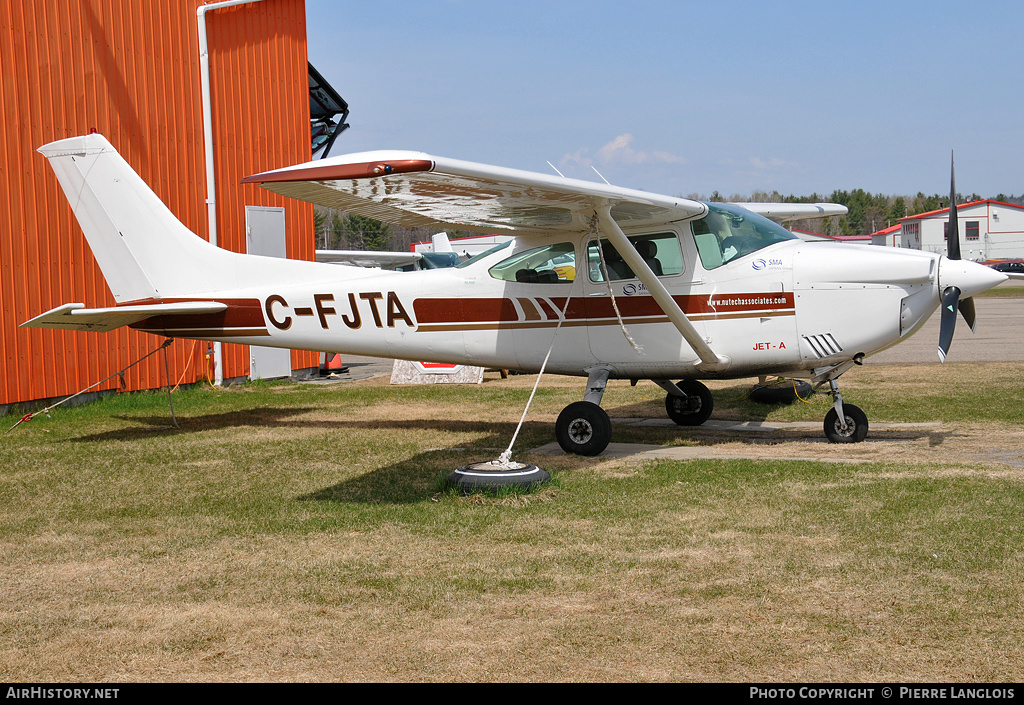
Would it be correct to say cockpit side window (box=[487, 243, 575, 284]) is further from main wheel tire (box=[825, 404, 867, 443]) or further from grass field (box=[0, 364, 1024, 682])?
main wheel tire (box=[825, 404, 867, 443])

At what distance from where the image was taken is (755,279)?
30.9 feet

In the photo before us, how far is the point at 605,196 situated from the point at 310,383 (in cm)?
1012

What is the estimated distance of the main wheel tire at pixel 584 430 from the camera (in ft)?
30.6

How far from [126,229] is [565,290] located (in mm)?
5468

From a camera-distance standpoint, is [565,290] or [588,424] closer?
[588,424]

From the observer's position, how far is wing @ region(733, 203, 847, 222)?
523 inches

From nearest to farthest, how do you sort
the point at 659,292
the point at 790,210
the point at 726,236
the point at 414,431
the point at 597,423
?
the point at 659,292 < the point at 597,423 < the point at 726,236 < the point at 414,431 < the point at 790,210

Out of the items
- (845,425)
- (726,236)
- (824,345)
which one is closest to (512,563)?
(824,345)

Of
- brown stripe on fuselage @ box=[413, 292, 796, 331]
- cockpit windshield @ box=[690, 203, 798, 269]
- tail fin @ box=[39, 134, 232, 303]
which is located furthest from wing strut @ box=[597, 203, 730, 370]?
tail fin @ box=[39, 134, 232, 303]

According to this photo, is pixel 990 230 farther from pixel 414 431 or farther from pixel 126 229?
A: pixel 126 229

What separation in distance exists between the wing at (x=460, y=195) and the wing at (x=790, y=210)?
4.07 m

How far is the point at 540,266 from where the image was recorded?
33.4 ft

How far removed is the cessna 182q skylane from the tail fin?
0.06ft

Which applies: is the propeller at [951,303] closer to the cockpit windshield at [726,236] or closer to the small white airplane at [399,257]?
the cockpit windshield at [726,236]
